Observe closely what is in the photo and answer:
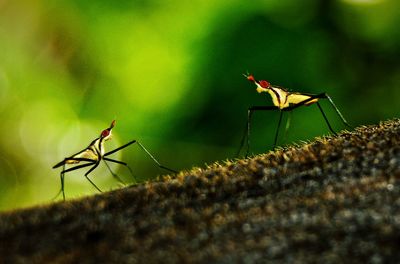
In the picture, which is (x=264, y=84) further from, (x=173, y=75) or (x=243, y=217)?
(x=173, y=75)

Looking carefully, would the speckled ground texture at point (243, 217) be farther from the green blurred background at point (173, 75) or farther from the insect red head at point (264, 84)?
the green blurred background at point (173, 75)

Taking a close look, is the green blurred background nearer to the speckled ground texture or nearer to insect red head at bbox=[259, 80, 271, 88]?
insect red head at bbox=[259, 80, 271, 88]

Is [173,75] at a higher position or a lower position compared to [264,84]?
higher

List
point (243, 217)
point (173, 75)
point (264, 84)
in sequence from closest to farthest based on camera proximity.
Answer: point (243, 217) → point (264, 84) → point (173, 75)

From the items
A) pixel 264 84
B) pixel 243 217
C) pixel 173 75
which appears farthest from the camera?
pixel 173 75

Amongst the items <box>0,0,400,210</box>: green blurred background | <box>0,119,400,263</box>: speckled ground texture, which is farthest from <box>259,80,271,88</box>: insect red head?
<box>0,0,400,210</box>: green blurred background

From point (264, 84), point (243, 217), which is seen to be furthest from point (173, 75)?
point (243, 217)

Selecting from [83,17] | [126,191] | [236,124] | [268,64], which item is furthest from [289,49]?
[126,191]
